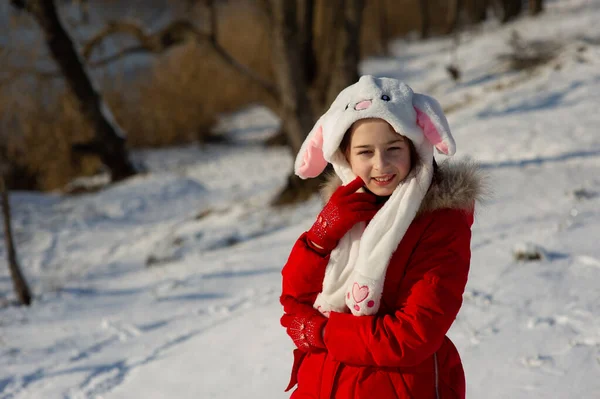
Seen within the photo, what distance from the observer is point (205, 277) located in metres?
4.78

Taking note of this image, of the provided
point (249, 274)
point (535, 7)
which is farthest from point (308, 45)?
point (535, 7)

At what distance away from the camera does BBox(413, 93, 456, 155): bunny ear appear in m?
1.45

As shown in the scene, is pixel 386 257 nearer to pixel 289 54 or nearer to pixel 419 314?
pixel 419 314

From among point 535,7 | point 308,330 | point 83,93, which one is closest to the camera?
point 308,330

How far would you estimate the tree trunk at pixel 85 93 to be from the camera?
917 cm

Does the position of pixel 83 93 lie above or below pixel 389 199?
below

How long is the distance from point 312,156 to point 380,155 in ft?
0.90

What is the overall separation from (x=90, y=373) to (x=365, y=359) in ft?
8.09

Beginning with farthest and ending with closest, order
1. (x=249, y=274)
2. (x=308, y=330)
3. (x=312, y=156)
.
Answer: (x=249, y=274) → (x=312, y=156) → (x=308, y=330)

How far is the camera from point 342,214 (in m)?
1.47

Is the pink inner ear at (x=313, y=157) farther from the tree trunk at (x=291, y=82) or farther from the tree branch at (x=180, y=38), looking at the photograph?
the tree branch at (x=180, y=38)

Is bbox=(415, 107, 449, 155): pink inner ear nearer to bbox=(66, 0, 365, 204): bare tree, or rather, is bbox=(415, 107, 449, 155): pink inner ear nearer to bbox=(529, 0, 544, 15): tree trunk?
bbox=(66, 0, 365, 204): bare tree

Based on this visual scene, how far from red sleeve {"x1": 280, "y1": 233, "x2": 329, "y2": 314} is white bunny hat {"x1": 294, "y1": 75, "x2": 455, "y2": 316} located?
3 centimetres

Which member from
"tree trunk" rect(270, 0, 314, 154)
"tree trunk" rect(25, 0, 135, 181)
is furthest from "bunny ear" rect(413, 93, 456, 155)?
"tree trunk" rect(25, 0, 135, 181)
